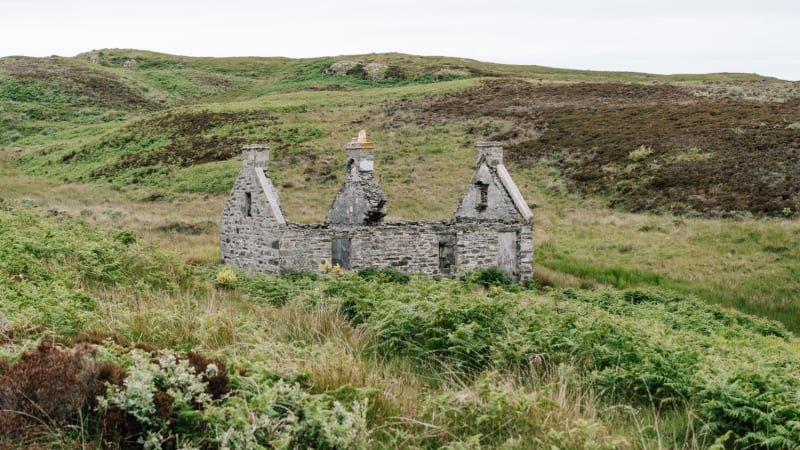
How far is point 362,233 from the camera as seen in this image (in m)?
21.5

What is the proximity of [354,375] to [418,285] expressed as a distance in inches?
229

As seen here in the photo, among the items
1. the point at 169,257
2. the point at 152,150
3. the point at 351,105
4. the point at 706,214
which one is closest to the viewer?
the point at 169,257

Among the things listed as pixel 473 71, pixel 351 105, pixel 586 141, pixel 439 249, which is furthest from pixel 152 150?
pixel 473 71

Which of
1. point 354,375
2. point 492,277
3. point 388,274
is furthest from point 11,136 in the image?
point 354,375

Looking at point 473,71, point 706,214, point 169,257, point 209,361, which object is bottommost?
point 706,214

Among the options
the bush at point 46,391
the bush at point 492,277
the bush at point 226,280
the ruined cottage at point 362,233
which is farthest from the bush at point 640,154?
the bush at point 46,391

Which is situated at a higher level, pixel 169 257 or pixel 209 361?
pixel 209 361

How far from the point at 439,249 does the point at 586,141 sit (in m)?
26.3

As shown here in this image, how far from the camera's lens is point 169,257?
45.8 ft

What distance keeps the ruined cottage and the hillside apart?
4.51 ft

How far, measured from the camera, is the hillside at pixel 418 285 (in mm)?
5055

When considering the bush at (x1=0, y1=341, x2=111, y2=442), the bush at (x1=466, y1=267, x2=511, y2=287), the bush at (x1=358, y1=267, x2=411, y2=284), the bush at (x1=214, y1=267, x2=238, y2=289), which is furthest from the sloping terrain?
the bush at (x1=0, y1=341, x2=111, y2=442)

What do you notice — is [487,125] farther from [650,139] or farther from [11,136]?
[11,136]

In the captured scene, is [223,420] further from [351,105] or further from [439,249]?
[351,105]
